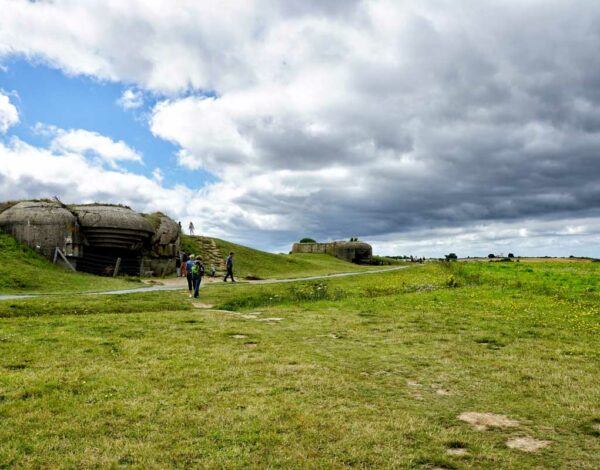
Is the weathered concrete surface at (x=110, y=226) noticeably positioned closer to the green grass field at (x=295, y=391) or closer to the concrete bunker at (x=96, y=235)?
the concrete bunker at (x=96, y=235)

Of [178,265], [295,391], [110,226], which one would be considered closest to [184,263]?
[178,265]

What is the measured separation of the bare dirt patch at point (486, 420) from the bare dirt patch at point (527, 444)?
445 millimetres

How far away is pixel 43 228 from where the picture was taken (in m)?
34.0

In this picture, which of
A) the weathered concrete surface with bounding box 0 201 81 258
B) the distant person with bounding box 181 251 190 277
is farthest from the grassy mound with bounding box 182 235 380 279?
the weathered concrete surface with bounding box 0 201 81 258

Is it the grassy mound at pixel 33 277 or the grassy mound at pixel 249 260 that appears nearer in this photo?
the grassy mound at pixel 33 277

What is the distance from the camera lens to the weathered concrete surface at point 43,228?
111ft

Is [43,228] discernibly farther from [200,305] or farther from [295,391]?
[295,391]

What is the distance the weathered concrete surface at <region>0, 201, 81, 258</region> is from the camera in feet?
111

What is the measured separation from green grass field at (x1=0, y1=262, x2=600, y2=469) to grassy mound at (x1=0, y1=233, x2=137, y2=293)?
415 inches

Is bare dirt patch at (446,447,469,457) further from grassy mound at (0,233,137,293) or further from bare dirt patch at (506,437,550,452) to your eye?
grassy mound at (0,233,137,293)

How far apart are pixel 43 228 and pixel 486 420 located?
34500mm

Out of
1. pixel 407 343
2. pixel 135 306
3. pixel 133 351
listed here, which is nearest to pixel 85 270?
pixel 135 306

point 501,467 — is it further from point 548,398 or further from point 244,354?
point 244,354

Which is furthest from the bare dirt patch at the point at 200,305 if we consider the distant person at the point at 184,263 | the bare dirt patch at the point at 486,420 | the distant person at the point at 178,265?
the distant person at the point at 178,265
